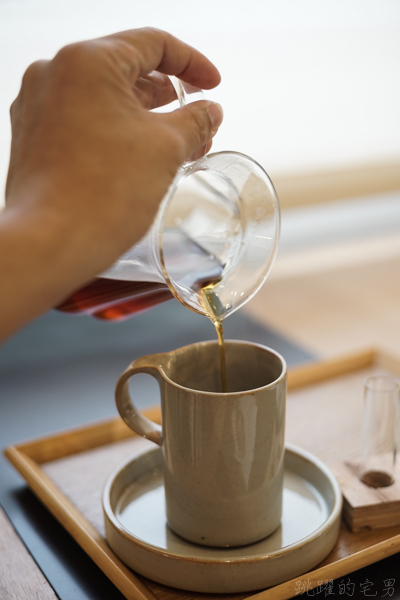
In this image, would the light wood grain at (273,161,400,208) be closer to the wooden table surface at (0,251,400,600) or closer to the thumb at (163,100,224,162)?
the wooden table surface at (0,251,400,600)

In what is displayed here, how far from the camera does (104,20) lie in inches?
55.6

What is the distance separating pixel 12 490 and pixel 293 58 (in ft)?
4.56

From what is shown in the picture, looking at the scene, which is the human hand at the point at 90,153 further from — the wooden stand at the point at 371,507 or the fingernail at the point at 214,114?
the wooden stand at the point at 371,507

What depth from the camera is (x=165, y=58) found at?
0.53 metres

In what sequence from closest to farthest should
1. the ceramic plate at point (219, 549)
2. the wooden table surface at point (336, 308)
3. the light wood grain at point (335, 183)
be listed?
the ceramic plate at point (219, 549) < the wooden table surface at point (336, 308) < the light wood grain at point (335, 183)

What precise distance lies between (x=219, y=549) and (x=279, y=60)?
142 centimetres

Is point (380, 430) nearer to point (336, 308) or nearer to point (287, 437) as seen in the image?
point (287, 437)

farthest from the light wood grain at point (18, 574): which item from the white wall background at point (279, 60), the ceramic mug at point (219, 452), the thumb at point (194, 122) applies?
the white wall background at point (279, 60)

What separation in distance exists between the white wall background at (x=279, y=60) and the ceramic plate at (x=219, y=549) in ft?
3.14

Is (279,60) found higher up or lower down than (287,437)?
higher up

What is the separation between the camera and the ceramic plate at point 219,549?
0.49 m

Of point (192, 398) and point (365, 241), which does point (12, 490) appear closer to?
point (192, 398)

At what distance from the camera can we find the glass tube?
0.62 metres

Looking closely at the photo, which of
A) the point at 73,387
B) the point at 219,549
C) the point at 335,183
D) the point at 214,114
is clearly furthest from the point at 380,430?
the point at 335,183
